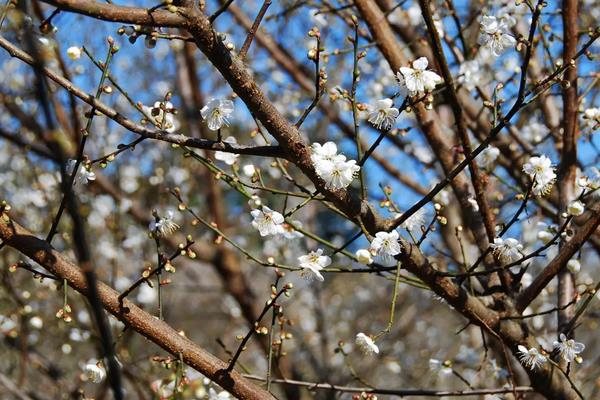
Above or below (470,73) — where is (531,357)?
below

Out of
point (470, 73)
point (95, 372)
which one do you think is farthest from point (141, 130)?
point (470, 73)

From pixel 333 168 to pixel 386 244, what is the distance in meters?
0.28

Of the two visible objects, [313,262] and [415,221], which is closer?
[313,262]

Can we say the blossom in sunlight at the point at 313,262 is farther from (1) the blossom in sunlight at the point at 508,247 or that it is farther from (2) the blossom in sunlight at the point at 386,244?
(1) the blossom in sunlight at the point at 508,247

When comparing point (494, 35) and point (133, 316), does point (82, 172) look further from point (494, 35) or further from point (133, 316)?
point (494, 35)

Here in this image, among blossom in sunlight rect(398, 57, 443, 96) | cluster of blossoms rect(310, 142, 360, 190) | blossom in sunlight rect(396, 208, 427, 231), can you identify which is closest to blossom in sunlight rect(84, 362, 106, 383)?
cluster of blossoms rect(310, 142, 360, 190)

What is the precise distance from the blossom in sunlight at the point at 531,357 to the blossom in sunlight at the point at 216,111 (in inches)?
46.5

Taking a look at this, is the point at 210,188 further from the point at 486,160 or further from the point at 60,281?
the point at 60,281

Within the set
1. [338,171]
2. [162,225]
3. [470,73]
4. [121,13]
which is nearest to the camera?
[121,13]

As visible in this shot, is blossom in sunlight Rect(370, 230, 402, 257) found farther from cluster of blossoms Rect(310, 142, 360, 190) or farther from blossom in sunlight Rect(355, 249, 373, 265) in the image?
cluster of blossoms Rect(310, 142, 360, 190)

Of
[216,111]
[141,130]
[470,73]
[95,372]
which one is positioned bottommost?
[95,372]

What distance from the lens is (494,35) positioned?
2.41m

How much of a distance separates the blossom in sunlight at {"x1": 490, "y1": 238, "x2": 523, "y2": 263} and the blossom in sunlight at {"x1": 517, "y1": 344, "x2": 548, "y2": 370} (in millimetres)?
297

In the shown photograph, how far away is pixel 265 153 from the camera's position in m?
2.00
